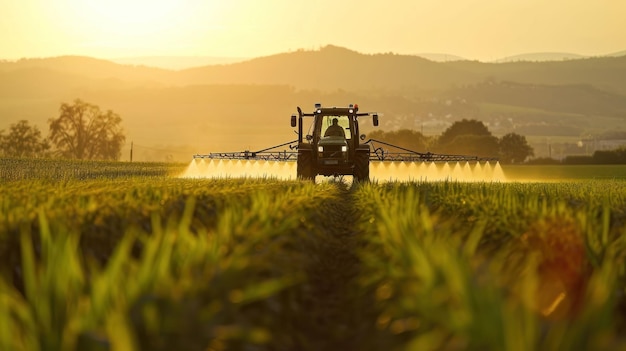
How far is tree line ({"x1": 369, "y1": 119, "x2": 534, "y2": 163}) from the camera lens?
103 m

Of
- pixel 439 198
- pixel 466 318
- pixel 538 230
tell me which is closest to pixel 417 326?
pixel 466 318

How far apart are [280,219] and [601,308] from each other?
4.89 m

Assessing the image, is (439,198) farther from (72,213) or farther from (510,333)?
(510,333)

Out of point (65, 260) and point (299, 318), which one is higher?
point (65, 260)

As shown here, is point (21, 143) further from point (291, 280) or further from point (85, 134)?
point (291, 280)

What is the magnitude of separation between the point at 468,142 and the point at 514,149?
8.22 m

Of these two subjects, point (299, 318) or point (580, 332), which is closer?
Result: point (580, 332)

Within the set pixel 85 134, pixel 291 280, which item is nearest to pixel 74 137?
pixel 85 134

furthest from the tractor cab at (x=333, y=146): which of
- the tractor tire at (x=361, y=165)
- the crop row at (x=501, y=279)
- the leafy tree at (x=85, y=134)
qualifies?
the leafy tree at (x=85, y=134)

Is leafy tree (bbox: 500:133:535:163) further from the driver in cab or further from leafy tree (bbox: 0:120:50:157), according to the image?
the driver in cab

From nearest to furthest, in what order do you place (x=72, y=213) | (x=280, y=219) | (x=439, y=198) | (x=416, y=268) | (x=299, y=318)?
1. (x=416, y=268)
2. (x=299, y=318)
3. (x=72, y=213)
4. (x=280, y=219)
5. (x=439, y=198)

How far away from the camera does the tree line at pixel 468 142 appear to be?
339 ft

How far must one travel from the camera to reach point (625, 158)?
3127 inches

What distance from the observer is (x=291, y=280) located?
5844 millimetres
